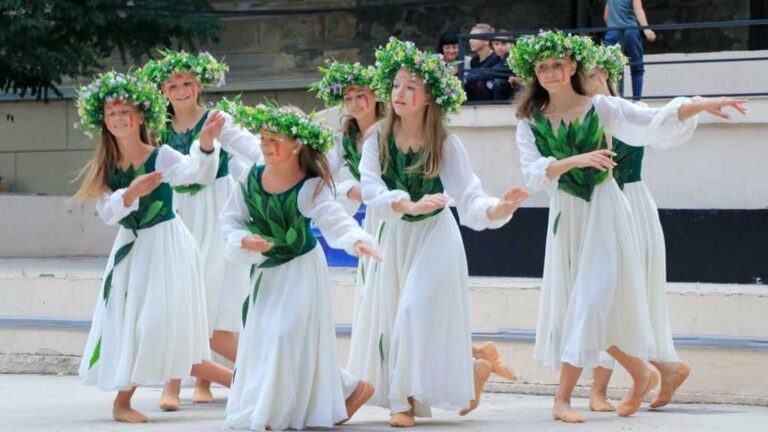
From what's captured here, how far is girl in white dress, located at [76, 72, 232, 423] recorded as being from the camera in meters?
8.50

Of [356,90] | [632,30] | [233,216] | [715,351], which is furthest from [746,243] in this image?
[233,216]

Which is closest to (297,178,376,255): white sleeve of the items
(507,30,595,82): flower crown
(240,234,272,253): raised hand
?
(240,234,272,253): raised hand

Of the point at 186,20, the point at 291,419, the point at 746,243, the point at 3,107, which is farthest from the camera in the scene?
the point at 3,107

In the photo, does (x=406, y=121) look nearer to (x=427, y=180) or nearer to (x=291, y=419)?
(x=427, y=180)

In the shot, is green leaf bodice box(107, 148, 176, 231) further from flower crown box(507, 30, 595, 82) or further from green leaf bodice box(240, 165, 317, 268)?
flower crown box(507, 30, 595, 82)

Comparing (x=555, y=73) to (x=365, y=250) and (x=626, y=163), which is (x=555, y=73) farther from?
(x=365, y=250)

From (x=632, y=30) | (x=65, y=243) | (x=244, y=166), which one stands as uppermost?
(x=632, y=30)

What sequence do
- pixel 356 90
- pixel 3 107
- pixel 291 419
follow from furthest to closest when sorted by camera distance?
pixel 3 107 → pixel 356 90 → pixel 291 419

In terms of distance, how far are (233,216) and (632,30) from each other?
274 inches

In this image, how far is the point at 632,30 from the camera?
14.3 m

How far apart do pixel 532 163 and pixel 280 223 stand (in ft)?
4.65

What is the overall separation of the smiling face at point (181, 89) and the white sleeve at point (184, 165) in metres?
0.67

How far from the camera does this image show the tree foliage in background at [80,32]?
17.3 metres

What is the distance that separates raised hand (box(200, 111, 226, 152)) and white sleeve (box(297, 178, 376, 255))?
3.00 ft
